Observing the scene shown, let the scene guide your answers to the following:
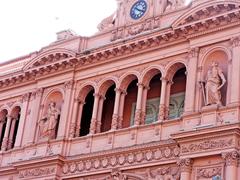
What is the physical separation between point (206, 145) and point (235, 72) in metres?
3.09

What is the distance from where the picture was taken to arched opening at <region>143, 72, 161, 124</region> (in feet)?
93.5

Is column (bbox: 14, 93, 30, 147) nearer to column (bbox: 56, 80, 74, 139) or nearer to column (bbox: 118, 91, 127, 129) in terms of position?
column (bbox: 56, 80, 74, 139)

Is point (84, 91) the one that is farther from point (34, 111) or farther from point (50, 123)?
point (34, 111)

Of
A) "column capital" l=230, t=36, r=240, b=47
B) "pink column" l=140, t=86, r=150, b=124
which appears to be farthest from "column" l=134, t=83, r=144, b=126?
"column capital" l=230, t=36, r=240, b=47

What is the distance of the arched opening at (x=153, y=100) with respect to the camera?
28.5 meters

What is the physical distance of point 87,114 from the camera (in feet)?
103

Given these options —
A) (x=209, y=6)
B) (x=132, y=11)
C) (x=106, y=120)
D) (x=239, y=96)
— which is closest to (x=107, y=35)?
(x=132, y=11)

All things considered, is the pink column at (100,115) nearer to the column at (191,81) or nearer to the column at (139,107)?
the column at (139,107)

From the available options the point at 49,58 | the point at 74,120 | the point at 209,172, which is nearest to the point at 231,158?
the point at 209,172

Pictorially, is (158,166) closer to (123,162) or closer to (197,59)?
(123,162)

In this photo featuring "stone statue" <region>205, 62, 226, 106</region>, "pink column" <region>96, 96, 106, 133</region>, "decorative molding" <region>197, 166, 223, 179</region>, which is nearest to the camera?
"decorative molding" <region>197, 166, 223, 179</region>

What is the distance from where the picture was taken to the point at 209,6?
87.3 ft

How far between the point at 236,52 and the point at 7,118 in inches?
519

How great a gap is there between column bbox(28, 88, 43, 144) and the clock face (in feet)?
19.1
